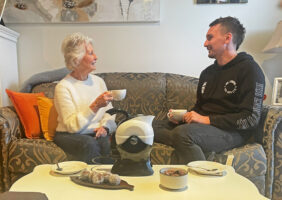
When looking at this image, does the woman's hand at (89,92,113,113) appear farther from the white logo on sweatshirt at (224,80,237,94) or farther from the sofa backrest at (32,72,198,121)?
the white logo on sweatshirt at (224,80,237,94)

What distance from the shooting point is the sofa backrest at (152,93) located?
7.54ft

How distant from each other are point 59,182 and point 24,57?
1.92 meters

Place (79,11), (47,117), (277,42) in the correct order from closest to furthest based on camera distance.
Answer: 1. (47,117)
2. (277,42)
3. (79,11)

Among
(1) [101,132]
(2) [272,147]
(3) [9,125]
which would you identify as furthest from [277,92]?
(3) [9,125]

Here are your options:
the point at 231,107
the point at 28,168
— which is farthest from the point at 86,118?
the point at 231,107

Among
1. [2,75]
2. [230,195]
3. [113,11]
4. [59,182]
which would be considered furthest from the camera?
[113,11]

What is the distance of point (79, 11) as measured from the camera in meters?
2.58

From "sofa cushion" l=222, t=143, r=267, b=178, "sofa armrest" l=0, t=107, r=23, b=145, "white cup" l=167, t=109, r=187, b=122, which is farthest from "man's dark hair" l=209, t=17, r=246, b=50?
"sofa armrest" l=0, t=107, r=23, b=145

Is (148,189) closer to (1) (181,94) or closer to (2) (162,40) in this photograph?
(1) (181,94)

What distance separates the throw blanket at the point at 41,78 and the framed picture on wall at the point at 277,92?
189 cm

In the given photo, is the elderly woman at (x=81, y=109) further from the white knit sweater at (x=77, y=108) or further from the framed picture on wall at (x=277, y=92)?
the framed picture on wall at (x=277, y=92)

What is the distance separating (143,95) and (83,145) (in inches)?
33.1

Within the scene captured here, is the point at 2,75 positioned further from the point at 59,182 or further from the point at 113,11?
the point at 59,182

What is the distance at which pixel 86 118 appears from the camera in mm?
1688
